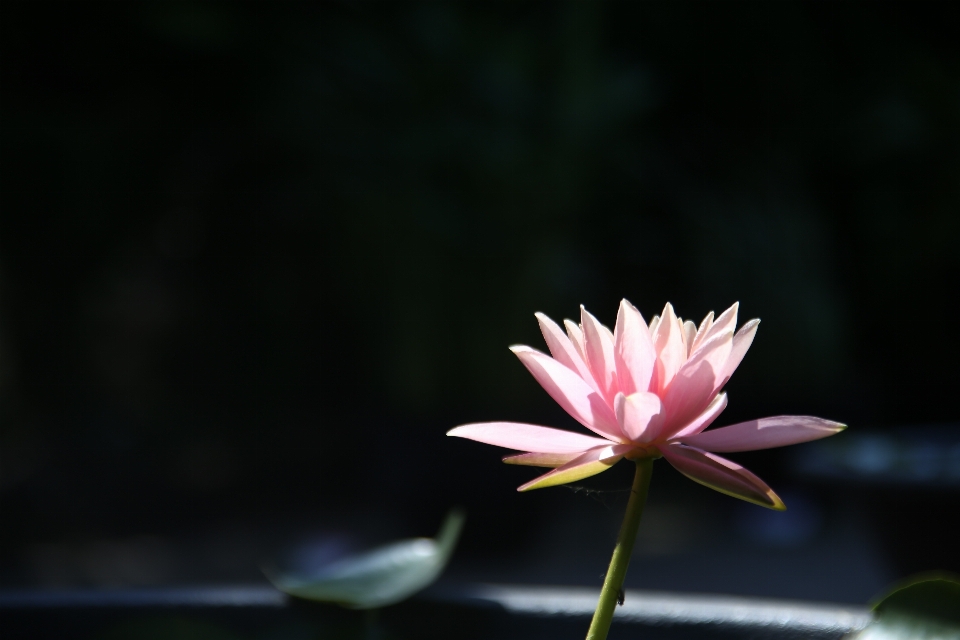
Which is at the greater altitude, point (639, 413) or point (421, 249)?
point (421, 249)

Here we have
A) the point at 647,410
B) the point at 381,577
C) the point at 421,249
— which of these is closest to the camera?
the point at 647,410

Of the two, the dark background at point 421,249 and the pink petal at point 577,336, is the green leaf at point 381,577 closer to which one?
the pink petal at point 577,336

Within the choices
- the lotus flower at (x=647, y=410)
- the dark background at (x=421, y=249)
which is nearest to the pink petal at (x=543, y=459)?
the lotus flower at (x=647, y=410)

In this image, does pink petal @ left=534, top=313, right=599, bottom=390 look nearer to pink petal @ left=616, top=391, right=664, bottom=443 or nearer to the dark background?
pink petal @ left=616, top=391, right=664, bottom=443

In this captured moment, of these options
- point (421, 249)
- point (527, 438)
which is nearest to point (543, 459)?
point (527, 438)

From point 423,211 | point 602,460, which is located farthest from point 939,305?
point 602,460

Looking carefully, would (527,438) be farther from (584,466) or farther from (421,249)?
(421,249)

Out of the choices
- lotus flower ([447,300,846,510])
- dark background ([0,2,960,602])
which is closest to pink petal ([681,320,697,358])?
lotus flower ([447,300,846,510])
